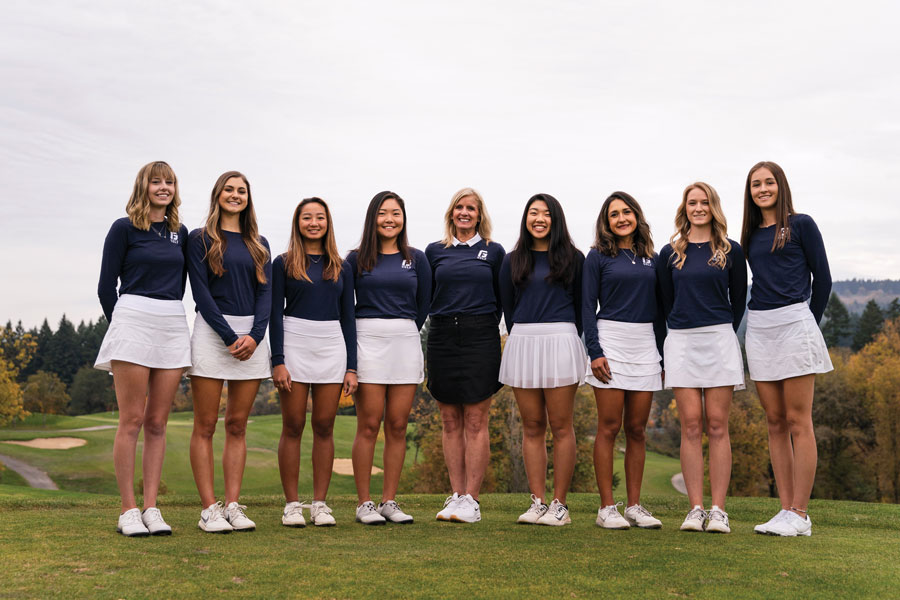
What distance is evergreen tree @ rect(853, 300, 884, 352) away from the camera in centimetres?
6844

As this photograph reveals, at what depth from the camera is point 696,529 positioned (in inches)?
233

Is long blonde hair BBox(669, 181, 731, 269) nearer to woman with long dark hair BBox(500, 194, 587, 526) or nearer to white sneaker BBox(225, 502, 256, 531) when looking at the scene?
woman with long dark hair BBox(500, 194, 587, 526)

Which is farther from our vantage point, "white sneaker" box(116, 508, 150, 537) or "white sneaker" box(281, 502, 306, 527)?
"white sneaker" box(281, 502, 306, 527)

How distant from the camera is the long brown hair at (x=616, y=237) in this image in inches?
251

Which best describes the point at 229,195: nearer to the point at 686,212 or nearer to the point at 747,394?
the point at 686,212

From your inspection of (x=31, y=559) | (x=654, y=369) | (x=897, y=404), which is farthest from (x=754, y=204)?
(x=897, y=404)

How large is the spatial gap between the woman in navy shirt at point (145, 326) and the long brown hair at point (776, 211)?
15.5ft

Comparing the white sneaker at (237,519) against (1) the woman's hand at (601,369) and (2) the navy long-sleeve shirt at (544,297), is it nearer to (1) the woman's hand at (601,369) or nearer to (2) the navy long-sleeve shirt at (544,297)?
(2) the navy long-sleeve shirt at (544,297)

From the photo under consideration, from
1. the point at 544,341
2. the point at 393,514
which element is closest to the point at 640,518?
the point at 544,341

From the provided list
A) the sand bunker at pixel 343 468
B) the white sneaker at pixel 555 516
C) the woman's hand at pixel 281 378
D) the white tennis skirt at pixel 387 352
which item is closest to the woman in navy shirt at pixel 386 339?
the white tennis skirt at pixel 387 352

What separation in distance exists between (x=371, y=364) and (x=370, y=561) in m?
2.04

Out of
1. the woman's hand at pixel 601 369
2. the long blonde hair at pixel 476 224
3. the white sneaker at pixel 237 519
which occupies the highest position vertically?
the long blonde hair at pixel 476 224

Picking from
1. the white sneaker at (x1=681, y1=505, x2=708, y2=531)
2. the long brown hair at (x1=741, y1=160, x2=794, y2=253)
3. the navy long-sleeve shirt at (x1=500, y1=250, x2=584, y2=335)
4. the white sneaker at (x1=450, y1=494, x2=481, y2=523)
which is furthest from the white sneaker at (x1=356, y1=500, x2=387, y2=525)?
the long brown hair at (x1=741, y1=160, x2=794, y2=253)

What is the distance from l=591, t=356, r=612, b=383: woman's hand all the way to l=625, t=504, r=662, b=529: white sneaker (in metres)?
1.24
